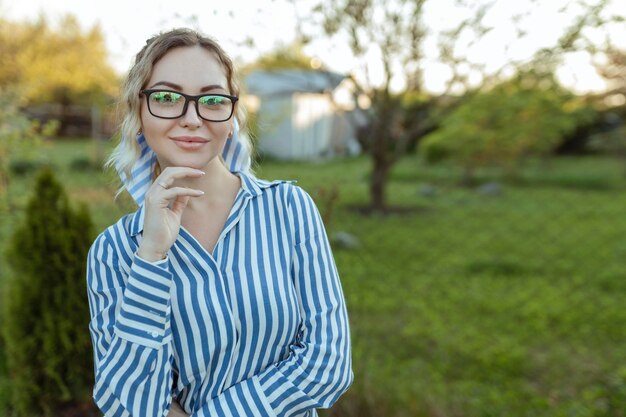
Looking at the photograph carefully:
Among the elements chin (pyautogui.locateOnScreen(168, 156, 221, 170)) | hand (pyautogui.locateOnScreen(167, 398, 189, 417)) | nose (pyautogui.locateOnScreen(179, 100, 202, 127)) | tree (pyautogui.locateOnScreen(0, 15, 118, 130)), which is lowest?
hand (pyautogui.locateOnScreen(167, 398, 189, 417))

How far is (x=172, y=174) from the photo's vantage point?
1246mm

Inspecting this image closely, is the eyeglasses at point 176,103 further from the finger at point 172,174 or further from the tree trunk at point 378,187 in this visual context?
the tree trunk at point 378,187

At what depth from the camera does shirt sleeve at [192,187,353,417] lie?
127cm

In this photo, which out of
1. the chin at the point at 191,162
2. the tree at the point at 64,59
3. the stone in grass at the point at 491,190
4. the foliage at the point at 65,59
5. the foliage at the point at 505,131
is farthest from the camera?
the foliage at the point at 65,59

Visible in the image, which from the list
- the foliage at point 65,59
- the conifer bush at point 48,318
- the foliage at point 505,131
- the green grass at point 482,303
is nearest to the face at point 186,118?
the green grass at point 482,303

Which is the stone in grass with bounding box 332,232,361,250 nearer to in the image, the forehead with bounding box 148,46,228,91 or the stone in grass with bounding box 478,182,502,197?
the stone in grass with bounding box 478,182,502,197

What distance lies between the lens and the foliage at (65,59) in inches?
738

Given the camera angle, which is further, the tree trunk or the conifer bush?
the tree trunk

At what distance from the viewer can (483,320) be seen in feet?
17.4

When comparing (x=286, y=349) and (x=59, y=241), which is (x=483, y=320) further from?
(x=286, y=349)

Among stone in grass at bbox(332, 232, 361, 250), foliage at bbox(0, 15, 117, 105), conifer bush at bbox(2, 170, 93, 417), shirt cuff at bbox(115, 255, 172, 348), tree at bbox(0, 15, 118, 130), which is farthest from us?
foliage at bbox(0, 15, 117, 105)

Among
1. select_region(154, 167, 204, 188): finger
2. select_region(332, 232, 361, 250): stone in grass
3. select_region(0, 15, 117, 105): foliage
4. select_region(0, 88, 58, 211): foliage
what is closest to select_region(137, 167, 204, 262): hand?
select_region(154, 167, 204, 188): finger

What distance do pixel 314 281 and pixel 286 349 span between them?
15cm

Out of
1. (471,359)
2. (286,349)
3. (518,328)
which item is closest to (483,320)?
(518,328)
